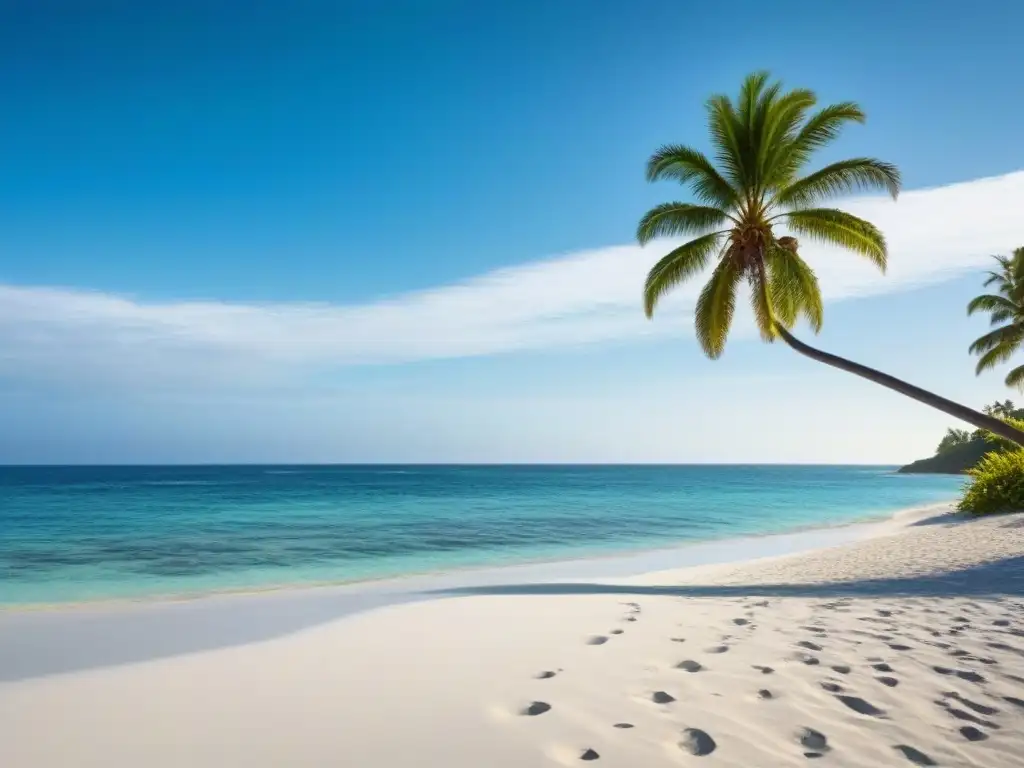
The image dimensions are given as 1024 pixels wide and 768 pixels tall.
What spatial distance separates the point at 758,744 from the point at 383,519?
25140 millimetres

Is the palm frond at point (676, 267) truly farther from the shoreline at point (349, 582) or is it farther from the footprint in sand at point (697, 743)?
the footprint in sand at point (697, 743)

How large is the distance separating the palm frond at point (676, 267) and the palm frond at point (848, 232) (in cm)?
216

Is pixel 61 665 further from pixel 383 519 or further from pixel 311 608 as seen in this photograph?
pixel 383 519

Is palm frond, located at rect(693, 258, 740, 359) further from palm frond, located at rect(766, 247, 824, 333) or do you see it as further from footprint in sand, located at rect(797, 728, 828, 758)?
footprint in sand, located at rect(797, 728, 828, 758)

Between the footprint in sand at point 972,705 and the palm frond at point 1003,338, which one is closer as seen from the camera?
the footprint in sand at point 972,705

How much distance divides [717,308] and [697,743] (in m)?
13.1

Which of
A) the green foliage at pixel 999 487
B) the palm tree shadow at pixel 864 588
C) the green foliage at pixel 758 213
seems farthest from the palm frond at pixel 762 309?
the green foliage at pixel 999 487

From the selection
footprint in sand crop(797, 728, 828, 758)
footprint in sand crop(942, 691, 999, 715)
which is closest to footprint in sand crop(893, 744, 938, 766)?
footprint in sand crop(797, 728, 828, 758)

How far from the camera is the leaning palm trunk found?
1195cm

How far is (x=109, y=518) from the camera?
27594 millimetres

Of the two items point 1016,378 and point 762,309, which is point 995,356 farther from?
point 762,309

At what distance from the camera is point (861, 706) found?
3.97 m

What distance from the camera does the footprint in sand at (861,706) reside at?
3859 millimetres

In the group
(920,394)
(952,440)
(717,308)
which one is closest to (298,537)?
(717,308)
